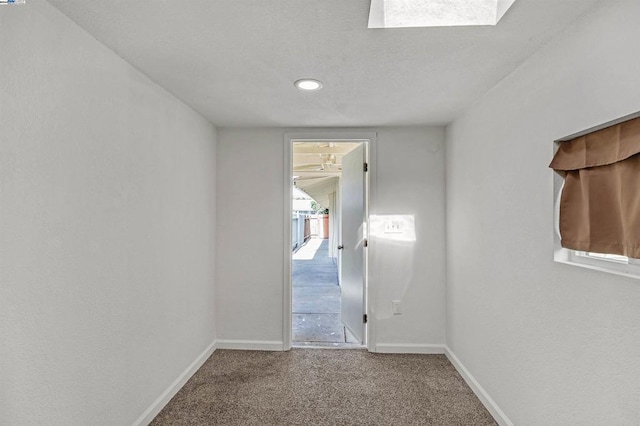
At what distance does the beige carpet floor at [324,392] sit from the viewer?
2.21 m

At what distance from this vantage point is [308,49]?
1.75 metres

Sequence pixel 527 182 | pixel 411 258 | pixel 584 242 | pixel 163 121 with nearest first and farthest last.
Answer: pixel 584 242, pixel 527 182, pixel 163 121, pixel 411 258

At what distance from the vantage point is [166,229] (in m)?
2.37

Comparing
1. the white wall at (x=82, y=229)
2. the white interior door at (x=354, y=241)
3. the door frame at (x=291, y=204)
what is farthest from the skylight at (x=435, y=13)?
the white interior door at (x=354, y=241)

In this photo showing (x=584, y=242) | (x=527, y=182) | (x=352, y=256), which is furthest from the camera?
(x=352, y=256)

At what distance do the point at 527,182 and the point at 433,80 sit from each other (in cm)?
84

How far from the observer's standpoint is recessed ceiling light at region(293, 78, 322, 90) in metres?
2.15

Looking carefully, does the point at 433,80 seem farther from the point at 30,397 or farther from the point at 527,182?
the point at 30,397

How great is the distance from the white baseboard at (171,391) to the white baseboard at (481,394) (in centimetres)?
217

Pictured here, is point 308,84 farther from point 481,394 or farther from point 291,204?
point 481,394

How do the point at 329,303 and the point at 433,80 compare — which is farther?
the point at 329,303

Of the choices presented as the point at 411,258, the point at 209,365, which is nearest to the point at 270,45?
the point at 411,258

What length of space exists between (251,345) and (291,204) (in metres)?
1.43

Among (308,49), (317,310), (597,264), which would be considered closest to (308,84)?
(308,49)
